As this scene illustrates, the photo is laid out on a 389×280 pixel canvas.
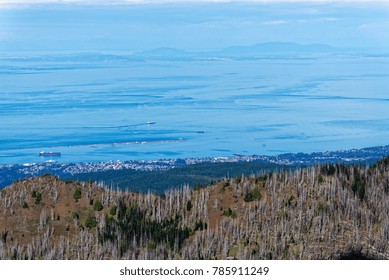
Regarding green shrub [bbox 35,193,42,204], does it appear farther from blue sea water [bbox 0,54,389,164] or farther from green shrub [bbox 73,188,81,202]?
blue sea water [bbox 0,54,389,164]

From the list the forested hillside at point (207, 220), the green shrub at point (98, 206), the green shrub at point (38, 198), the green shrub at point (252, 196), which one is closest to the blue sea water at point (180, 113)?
the green shrub at point (38, 198)

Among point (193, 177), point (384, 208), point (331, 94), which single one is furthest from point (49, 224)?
Answer: point (331, 94)

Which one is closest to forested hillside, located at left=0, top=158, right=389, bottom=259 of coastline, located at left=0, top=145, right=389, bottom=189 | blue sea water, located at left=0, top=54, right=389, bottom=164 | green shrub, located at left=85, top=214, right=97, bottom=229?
green shrub, located at left=85, top=214, right=97, bottom=229

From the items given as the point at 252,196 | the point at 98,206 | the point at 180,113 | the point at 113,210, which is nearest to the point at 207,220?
the point at 252,196

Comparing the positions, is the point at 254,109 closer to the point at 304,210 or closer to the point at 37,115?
the point at 37,115

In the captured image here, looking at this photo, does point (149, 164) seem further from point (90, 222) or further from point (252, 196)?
point (90, 222)
